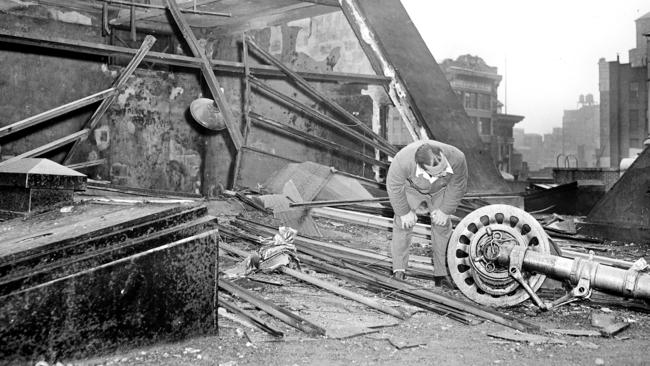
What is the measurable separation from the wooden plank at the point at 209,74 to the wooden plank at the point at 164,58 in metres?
0.16

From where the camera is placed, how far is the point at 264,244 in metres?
5.93

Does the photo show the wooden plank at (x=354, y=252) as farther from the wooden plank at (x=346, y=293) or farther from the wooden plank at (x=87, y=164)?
the wooden plank at (x=87, y=164)

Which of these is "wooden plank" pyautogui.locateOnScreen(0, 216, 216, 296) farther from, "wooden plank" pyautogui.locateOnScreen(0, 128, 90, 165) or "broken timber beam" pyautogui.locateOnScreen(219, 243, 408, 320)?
"wooden plank" pyautogui.locateOnScreen(0, 128, 90, 165)

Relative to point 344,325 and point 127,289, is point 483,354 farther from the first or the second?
point 127,289

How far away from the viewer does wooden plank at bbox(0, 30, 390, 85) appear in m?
8.86

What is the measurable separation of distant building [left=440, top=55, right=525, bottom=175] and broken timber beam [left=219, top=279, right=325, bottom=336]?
3799cm

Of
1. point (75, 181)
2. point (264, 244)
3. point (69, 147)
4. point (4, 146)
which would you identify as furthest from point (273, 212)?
point (4, 146)

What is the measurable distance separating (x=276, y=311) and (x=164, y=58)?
7014mm

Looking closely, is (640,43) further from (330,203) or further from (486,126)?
(330,203)

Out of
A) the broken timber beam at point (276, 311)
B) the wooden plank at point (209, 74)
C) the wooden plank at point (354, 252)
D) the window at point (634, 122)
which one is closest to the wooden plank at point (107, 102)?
the wooden plank at point (209, 74)

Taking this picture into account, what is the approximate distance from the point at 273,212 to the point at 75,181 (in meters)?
3.47

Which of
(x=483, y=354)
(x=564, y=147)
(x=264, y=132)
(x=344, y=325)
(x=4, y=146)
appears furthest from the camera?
(x=564, y=147)

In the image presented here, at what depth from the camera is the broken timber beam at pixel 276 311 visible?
3.86m

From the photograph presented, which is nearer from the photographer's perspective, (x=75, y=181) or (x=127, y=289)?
(x=127, y=289)
